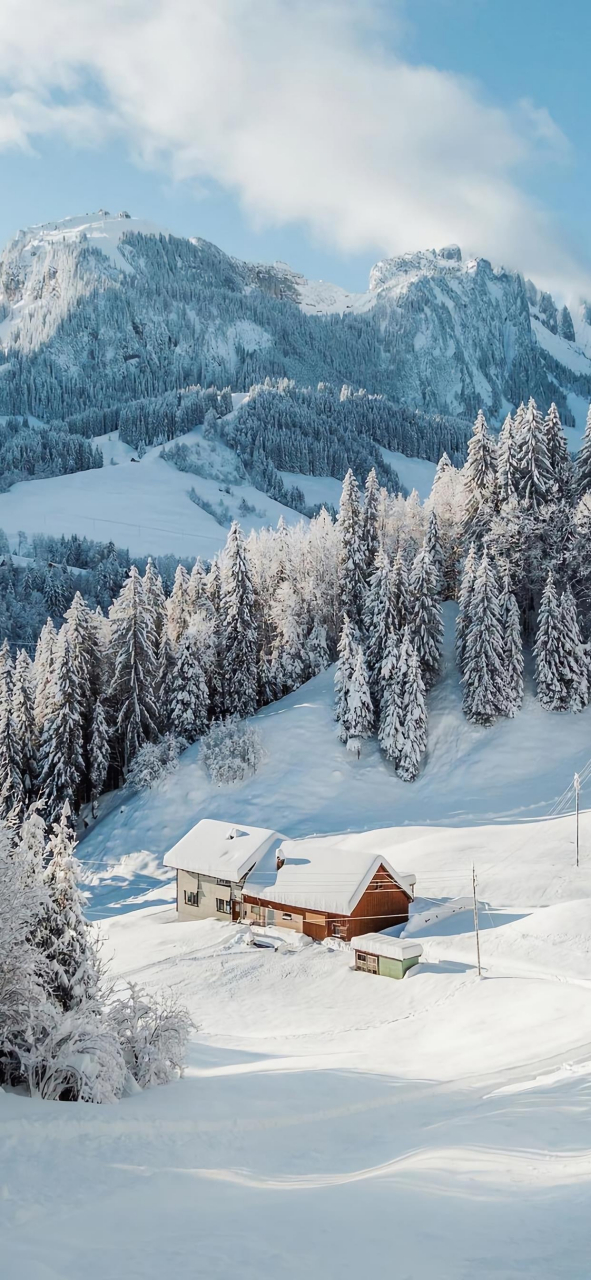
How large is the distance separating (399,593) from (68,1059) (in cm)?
4639

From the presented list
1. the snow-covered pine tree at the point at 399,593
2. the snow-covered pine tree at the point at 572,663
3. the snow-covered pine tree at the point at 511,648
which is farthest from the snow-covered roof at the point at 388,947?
the snow-covered pine tree at the point at 399,593

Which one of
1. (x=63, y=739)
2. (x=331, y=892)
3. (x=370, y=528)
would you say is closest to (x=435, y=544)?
(x=370, y=528)

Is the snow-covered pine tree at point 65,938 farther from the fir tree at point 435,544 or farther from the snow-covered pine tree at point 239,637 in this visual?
the fir tree at point 435,544

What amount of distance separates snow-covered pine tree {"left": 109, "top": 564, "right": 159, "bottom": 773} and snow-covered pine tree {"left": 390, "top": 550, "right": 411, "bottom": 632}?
18.2m

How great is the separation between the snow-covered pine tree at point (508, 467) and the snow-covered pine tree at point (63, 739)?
33766mm

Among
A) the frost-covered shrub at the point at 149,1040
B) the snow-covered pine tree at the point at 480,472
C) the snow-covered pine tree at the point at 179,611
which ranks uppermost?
the snow-covered pine tree at the point at 480,472

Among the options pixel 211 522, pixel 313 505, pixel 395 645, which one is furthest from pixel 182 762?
pixel 313 505

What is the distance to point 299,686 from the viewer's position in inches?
2650

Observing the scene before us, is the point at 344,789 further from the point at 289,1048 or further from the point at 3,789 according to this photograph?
the point at 289,1048

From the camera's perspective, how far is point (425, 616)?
58.5m

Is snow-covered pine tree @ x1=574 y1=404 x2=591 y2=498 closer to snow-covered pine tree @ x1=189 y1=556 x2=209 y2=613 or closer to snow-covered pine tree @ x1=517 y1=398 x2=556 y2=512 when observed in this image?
snow-covered pine tree @ x1=517 y1=398 x2=556 y2=512

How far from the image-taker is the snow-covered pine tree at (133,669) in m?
61.0

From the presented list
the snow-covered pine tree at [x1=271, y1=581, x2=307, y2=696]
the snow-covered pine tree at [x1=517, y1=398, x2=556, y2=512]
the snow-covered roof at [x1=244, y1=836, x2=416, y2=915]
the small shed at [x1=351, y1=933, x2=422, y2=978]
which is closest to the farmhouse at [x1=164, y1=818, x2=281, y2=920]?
the snow-covered roof at [x1=244, y1=836, x2=416, y2=915]

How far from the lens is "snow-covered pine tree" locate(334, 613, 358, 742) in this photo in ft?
187
